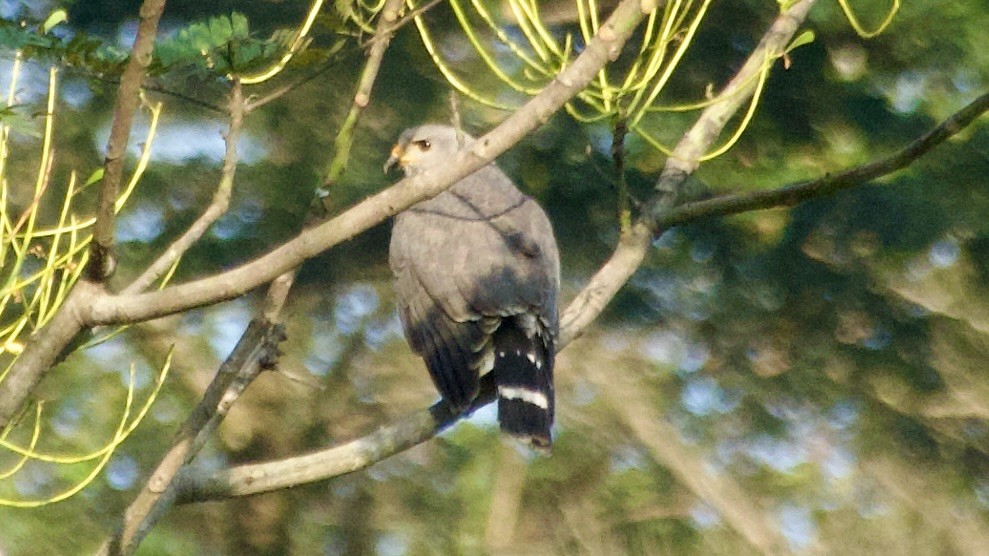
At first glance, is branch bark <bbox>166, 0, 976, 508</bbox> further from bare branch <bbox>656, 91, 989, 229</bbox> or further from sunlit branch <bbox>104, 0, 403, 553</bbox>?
sunlit branch <bbox>104, 0, 403, 553</bbox>

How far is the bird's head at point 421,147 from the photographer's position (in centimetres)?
545

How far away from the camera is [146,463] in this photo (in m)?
6.27

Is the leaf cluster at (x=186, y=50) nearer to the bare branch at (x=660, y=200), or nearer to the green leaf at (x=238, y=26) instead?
the green leaf at (x=238, y=26)

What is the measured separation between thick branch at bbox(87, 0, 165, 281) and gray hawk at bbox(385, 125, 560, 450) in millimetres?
1447

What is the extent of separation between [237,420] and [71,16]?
6.70ft

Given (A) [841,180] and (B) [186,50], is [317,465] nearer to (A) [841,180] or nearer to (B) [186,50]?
(B) [186,50]

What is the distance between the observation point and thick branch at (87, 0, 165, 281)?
235 centimetres

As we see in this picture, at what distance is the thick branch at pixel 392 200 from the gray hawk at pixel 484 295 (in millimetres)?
1347

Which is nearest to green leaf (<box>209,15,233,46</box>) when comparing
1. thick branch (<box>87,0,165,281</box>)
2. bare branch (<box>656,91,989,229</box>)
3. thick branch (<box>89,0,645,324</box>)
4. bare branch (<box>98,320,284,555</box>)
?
thick branch (<box>87,0,165,281</box>)

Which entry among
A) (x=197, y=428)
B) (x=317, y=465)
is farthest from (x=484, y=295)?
(x=197, y=428)

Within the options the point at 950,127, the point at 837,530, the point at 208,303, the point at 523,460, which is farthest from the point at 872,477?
the point at 208,303

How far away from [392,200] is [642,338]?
4003 mm

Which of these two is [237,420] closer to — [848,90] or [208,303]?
[848,90]

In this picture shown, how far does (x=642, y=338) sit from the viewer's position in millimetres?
6492
